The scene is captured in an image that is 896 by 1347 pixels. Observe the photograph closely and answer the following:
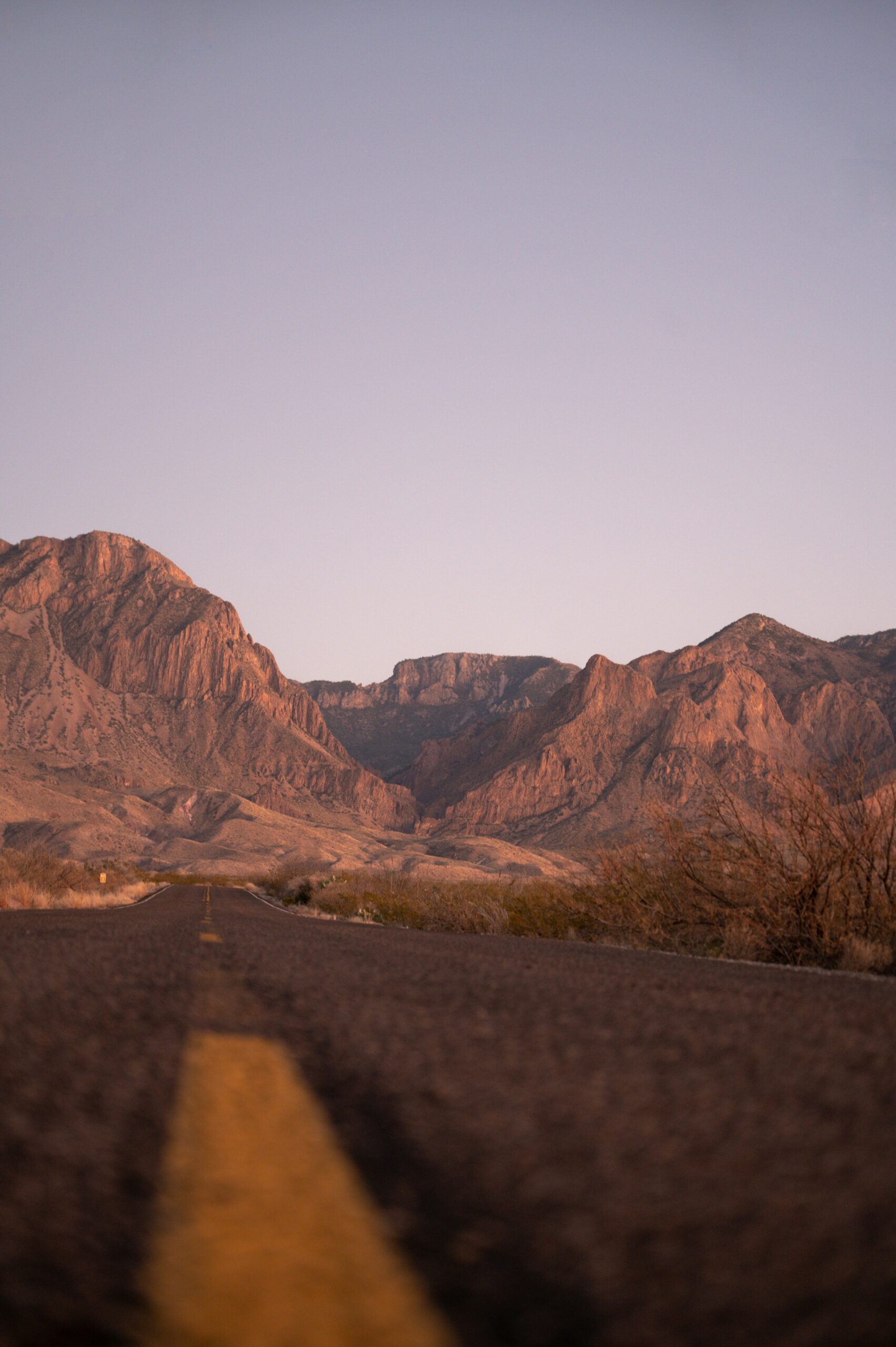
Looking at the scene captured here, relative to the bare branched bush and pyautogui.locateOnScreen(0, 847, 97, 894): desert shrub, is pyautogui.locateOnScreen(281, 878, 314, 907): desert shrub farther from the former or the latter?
the bare branched bush

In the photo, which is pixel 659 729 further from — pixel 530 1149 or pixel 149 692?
pixel 530 1149

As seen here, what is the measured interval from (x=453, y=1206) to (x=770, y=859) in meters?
10.8

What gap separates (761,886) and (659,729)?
113 metres

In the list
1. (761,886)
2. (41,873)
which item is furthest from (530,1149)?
(41,873)

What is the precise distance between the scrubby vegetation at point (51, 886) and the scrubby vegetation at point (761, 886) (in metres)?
10.5

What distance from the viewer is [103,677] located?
450ft

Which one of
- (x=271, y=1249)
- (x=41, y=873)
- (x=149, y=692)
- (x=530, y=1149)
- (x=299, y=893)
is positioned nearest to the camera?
(x=271, y=1249)

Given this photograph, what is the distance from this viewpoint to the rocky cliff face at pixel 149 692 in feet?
394

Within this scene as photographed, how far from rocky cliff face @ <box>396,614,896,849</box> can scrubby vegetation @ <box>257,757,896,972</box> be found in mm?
85018

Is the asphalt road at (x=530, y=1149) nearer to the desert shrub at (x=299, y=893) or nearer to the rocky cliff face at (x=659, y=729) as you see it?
the desert shrub at (x=299, y=893)

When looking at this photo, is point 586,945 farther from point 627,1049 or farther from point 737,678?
point 737,678

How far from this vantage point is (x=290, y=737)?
467 ft

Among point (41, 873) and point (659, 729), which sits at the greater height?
point (659, 729)

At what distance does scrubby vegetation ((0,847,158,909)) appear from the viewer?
Result: 21328mm
